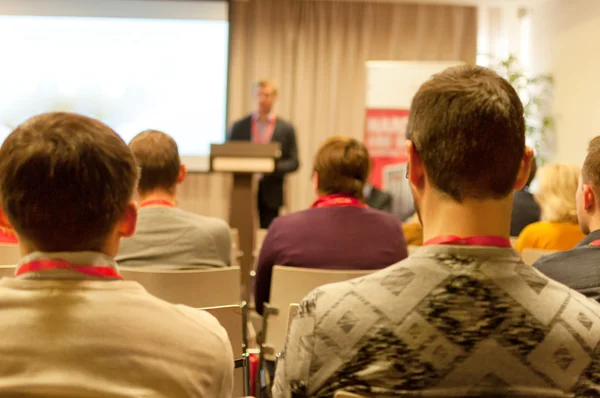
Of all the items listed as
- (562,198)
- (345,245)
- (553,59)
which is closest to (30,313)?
(345,245)

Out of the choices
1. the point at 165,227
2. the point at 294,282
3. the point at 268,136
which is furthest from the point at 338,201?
the point at 268,136

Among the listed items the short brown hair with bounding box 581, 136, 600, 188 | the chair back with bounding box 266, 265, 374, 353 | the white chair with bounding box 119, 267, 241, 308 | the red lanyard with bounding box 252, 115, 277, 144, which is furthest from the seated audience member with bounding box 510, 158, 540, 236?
the red lanyard with bounding box 252, 115, 277, 144

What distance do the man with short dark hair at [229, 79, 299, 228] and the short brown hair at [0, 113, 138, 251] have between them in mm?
5065

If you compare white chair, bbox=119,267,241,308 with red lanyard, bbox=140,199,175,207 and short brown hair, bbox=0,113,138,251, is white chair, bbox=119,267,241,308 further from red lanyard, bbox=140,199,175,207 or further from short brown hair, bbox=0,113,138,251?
short brown hair, bbox=0,113,138,251

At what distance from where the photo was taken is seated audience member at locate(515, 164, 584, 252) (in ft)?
9.53

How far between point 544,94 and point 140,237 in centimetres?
588

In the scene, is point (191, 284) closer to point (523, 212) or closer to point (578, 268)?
point (578, 268)

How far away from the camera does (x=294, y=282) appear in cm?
224

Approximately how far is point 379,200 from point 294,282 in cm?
413

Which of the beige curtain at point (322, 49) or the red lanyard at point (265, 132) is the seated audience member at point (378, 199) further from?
the beige curtain at point (322, 49)

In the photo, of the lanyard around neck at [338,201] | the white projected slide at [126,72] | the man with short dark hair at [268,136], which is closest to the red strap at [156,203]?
the lanyard around neck at [338,201]

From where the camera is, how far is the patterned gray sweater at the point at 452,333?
0.94m

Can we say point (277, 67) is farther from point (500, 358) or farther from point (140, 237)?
point (500, 358)

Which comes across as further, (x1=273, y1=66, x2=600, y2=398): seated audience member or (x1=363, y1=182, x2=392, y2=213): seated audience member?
(x1=363, y1=182, x2=392, y2=213): seated audience member
